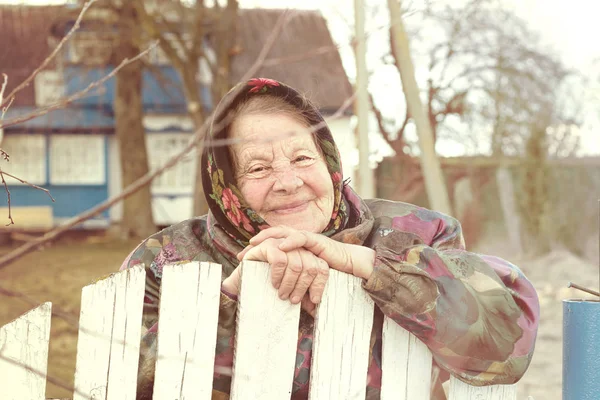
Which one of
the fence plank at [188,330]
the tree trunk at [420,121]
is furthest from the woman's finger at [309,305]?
the tree trunk at [420,121]

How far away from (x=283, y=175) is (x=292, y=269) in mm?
576

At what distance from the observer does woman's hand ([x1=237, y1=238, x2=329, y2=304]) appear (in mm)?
1947

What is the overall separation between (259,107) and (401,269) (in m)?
0.79

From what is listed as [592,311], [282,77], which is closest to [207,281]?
[592,311]

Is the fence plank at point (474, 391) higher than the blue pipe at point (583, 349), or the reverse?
the blue pipe at point (583, 349)

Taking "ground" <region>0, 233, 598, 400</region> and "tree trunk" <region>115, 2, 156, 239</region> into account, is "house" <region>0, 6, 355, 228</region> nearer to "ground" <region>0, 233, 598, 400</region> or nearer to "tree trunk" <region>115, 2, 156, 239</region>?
"tree trunk" <region>115, 2, 156, 239</region>

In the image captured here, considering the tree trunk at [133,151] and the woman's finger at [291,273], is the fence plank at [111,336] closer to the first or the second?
the woman's finger at [291,273]

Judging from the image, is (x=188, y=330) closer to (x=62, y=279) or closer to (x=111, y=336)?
(x=111, y=336)

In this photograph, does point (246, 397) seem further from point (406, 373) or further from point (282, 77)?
point (282, 77)

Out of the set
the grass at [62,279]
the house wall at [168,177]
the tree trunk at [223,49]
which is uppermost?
the tree trunk at [223,49]

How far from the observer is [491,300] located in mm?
2062

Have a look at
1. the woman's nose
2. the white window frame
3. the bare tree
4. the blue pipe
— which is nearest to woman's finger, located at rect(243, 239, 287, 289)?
the woman's nose

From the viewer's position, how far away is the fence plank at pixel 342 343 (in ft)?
6.64

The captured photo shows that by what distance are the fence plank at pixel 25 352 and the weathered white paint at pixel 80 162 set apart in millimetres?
21132
